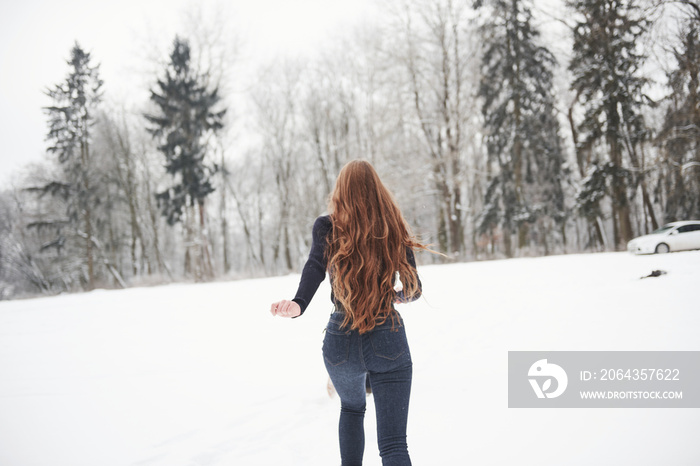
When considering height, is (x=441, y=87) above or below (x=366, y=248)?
above

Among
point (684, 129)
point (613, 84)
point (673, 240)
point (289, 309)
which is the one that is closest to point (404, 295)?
point (289, 309)

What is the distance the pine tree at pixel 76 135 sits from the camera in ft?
81.7

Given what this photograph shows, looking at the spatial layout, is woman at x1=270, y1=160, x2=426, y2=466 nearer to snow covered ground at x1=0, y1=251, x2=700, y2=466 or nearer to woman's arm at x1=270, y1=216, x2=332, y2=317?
woman's arm at x1=270, y1=216, x2=332, y2=317

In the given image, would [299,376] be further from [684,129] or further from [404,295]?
[684,129]

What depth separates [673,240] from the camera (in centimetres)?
1310

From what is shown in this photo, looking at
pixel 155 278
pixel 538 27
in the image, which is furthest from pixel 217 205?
pixel 538 27

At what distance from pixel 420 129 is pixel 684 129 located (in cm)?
1306

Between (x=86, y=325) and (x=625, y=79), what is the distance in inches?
896

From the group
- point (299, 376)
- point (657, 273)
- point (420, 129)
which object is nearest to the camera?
point (299, 376)

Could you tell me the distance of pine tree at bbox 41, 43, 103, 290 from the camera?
2491cm

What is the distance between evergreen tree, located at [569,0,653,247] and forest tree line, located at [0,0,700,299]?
80 mm

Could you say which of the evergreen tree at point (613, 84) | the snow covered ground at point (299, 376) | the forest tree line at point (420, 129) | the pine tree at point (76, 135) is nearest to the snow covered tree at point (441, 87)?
the forest tree line at point (420, 129)

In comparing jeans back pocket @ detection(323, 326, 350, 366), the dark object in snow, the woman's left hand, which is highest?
the woman's left hand

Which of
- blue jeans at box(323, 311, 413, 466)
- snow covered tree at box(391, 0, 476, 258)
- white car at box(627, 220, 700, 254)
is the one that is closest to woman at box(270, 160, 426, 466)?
blue jeans at box(323, 311, 413, 466)
